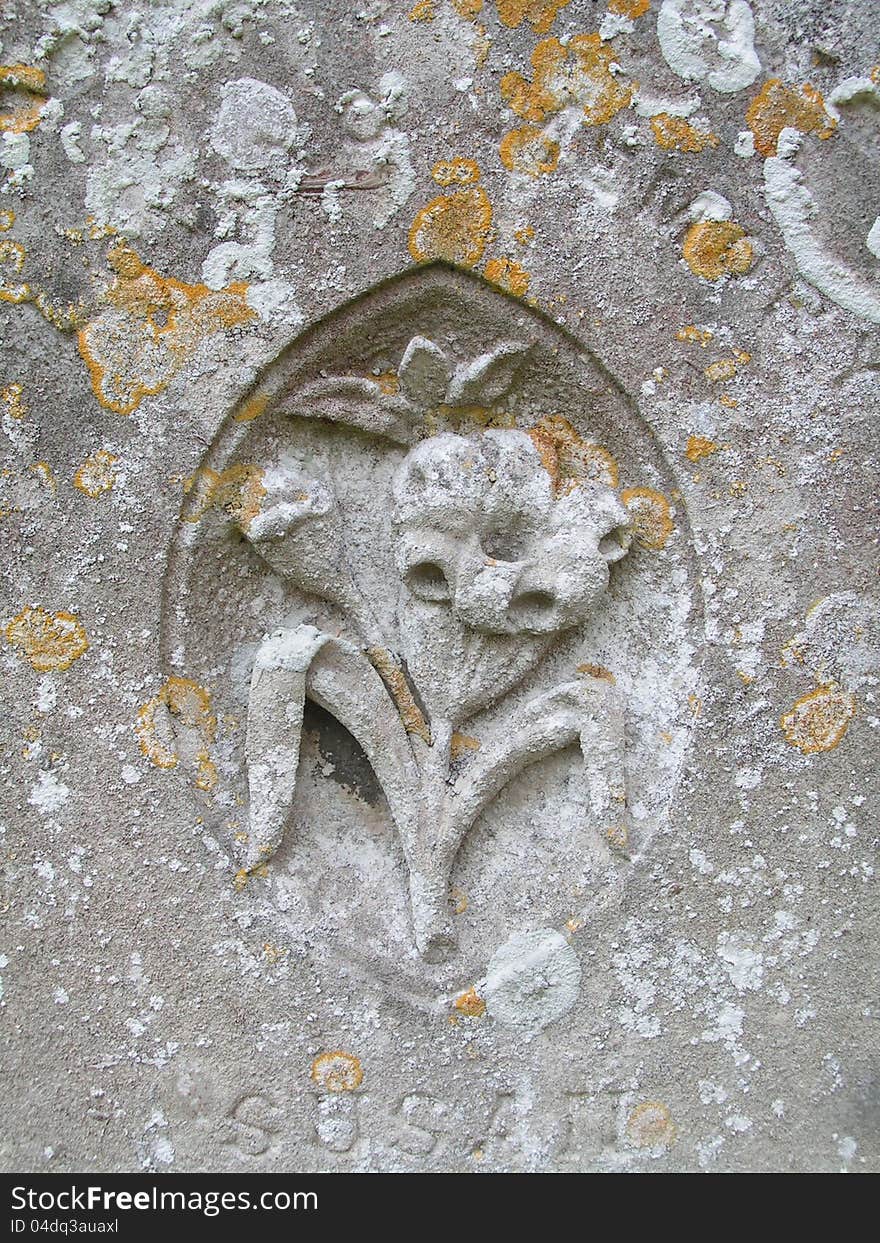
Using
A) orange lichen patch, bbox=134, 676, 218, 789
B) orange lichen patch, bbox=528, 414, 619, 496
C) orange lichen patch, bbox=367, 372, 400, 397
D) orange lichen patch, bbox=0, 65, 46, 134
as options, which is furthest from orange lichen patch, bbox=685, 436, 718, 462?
orange lichen patch, bbox=0, 65, 46, 134

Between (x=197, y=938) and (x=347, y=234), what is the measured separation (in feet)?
3.45

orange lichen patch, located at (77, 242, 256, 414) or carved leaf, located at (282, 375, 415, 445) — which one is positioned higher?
orange lichen patch, located at (77, 242, 256, 414)

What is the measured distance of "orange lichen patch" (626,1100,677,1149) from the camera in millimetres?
1370

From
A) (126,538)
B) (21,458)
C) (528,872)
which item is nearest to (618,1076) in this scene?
(528,872)

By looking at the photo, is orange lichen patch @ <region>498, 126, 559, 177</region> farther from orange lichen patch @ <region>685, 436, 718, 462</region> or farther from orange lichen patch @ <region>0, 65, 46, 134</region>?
orange lichen patch @ <region>0, 65, 46, 134</region>

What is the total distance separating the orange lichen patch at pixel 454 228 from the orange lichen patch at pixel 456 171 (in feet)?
0.04

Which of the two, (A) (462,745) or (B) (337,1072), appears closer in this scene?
(B) (337,1072)

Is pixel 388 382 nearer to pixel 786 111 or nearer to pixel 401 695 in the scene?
pixel 401 695

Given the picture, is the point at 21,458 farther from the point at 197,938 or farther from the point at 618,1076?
the point at 618,1076

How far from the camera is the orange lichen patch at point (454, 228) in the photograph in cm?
136

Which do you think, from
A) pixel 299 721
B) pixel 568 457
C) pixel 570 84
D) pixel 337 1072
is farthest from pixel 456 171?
pixel 337 1072

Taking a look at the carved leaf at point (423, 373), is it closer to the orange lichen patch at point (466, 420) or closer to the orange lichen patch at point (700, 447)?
the orange lichen patch at point (466, 420)

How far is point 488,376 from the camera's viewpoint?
1427 mm

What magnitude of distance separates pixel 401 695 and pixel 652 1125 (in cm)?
72
